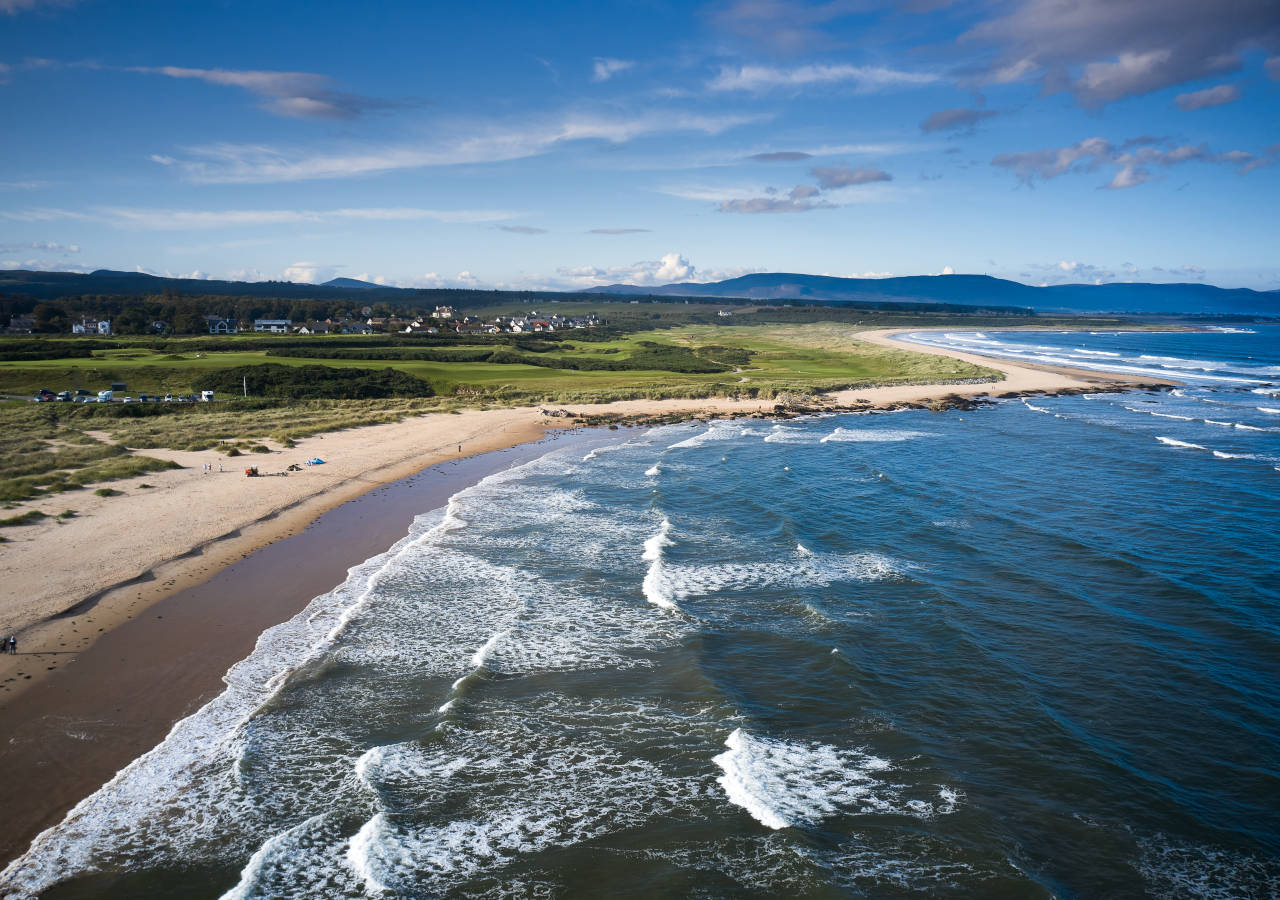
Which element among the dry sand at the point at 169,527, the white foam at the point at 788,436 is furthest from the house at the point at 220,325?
the white foam at the point at 788,436

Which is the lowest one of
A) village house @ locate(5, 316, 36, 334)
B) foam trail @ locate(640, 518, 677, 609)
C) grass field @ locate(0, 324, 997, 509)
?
foam trail @ locate(640, 518, 677, 609)

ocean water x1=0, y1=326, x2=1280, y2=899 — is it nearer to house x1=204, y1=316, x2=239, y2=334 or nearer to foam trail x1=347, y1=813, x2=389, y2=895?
foam trail x1=347, y1=813, x2=389, y2=895

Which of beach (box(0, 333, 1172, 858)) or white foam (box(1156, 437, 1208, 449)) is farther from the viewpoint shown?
white foam (box(1156, 437, 1208, 449))

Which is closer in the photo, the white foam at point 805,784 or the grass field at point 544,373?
the white foam at point 805,784

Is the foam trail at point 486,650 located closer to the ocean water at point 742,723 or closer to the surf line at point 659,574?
the ocean water at point 742,723

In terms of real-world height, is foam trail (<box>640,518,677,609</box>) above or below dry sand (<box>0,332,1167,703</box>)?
below

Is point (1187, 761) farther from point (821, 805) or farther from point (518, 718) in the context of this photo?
point (518, 718)

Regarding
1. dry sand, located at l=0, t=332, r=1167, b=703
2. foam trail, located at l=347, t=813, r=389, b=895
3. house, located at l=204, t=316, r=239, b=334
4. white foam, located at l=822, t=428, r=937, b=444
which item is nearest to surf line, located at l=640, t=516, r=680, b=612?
foam trail, located at l=347, t=813, r=389, b=895

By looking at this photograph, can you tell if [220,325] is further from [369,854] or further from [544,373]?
[369,854]
